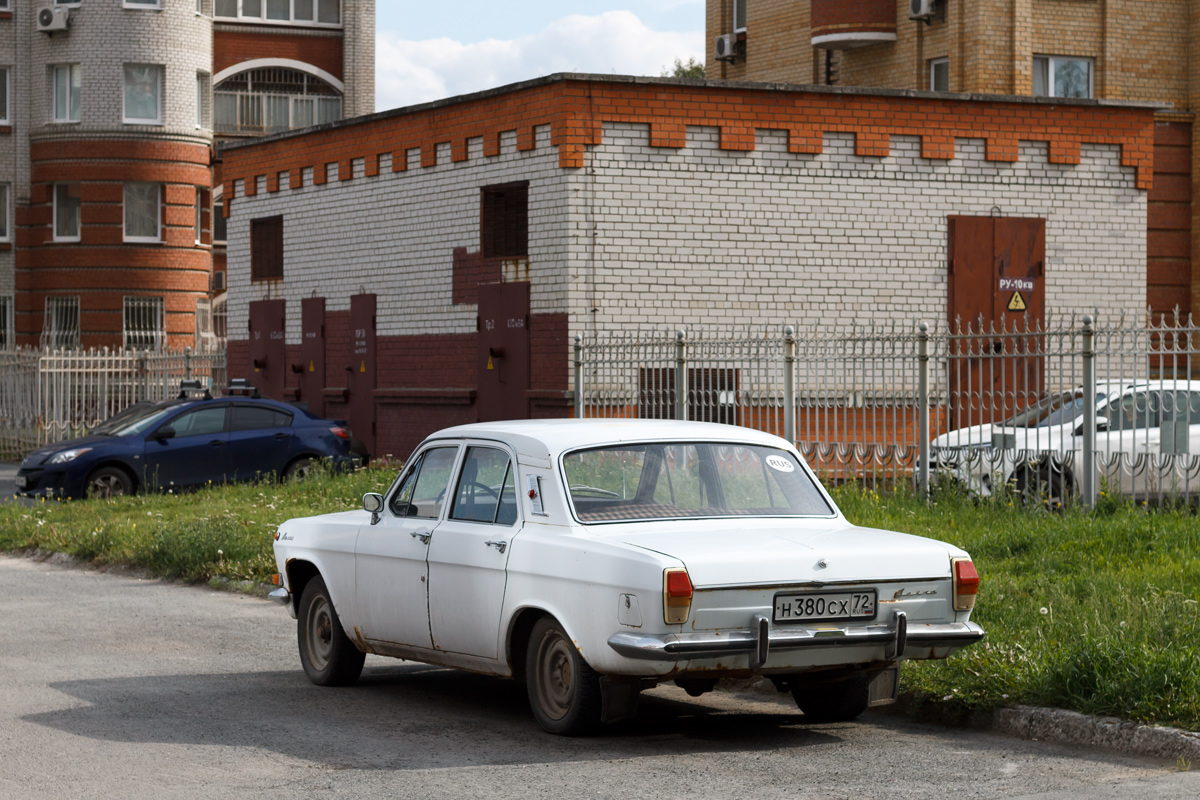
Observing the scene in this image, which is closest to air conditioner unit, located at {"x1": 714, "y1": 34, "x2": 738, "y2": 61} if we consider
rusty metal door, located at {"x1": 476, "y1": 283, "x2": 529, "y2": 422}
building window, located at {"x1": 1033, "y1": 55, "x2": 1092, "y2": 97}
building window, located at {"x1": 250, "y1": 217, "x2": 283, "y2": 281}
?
building window, located at {"x1": 1033, "y1": 55, "x2": 1092, "y2": 97}

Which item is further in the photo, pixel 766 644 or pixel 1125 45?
pixel 1125 45

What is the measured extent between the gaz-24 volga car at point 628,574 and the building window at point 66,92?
3456 centimetres

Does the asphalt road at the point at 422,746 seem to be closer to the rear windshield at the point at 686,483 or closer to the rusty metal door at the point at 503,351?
the rear windshield at the point at 686,483

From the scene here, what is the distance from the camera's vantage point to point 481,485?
8016 millimetres

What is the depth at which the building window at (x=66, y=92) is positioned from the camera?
40.3 metres

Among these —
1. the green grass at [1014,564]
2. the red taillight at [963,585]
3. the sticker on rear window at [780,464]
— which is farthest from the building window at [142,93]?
the red taillight at [963,585]

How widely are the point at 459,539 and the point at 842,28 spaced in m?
23.5

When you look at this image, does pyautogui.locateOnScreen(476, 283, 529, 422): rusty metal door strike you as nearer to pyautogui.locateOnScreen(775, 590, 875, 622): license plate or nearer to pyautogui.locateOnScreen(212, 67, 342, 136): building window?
pyautogui.locateOnScreen(775, 590, 875, 622): license plate

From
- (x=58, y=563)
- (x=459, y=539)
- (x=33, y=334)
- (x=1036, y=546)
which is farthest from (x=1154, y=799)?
(x=33, y=334)

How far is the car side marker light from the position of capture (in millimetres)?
6664

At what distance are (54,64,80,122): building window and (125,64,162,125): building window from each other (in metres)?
1.27

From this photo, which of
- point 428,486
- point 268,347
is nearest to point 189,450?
point 268,347

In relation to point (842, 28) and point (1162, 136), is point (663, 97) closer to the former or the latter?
point (842, 28)

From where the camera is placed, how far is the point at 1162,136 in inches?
1130
